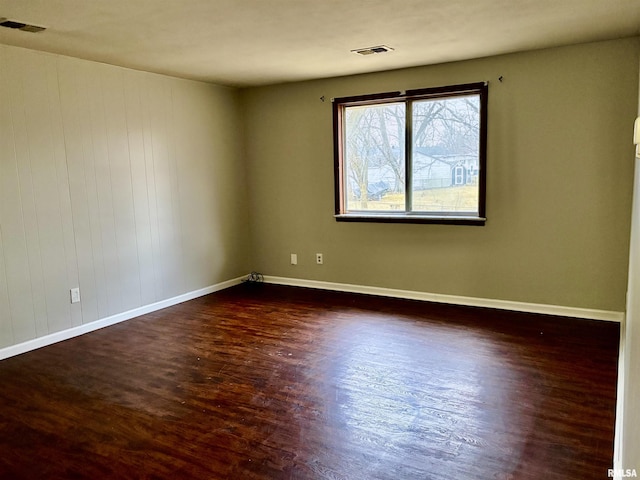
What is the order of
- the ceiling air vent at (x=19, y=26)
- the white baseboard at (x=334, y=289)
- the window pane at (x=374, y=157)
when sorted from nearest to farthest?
the ceiling air vent at (x=19, y=26) < the white baseboard at (x=334, y=289) < the window pane at (x=374, y=157)

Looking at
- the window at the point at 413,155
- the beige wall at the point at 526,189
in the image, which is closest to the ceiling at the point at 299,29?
the beige wall at the point at 526,189

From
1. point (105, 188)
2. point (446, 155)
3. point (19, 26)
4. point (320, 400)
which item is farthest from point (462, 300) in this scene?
point (19, 26)

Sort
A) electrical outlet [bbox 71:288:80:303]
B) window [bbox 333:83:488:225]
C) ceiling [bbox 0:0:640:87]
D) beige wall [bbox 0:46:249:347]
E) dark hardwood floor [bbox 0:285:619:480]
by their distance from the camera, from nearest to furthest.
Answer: dark hardwood floor [bbox 0:285:619:480] → ceiling [bbox 0:0:640:87] → beige wall [bbox 0:46:249:347] → electrical outlet [bbox 71:288:80:303] → window [bbox 333:83:488:225]

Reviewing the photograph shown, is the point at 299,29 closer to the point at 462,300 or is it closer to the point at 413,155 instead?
the point at 413,155

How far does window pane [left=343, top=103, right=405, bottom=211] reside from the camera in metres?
4.97

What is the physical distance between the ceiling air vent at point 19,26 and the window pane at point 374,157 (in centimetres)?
295

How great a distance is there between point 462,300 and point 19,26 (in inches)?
163

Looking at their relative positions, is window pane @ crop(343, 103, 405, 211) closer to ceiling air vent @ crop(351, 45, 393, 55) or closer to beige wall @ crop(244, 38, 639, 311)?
beige wall @ crop(244, 38, 639, 311)

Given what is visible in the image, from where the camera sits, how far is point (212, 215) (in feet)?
18.0

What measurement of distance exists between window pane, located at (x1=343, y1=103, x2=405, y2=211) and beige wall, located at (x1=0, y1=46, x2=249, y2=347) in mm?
1413

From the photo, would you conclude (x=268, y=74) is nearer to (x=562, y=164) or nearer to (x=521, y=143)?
(x=521, y=143)

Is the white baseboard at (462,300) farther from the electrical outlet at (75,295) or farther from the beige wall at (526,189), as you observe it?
the electrical outlet at (75,295)

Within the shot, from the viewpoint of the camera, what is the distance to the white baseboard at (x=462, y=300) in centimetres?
414

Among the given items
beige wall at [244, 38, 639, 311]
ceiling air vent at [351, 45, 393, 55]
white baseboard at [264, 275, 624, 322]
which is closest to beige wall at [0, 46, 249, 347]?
white baseboard at [264, 275, 624, 322]
